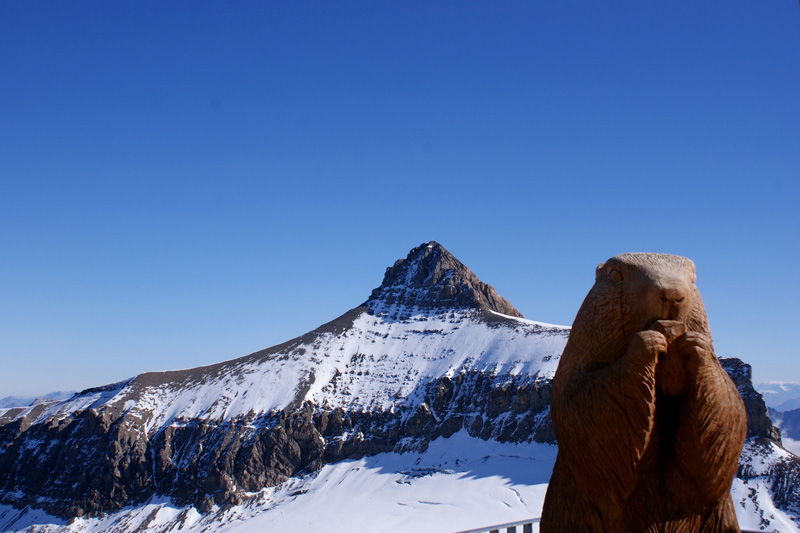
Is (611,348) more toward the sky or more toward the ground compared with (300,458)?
more toward the sky

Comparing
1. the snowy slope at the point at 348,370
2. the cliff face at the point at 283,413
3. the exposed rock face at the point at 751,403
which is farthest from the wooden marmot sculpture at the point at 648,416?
the snowy slope at the point at 348,370

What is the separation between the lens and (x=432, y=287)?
101938 mm

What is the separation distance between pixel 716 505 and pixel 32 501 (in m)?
86.5

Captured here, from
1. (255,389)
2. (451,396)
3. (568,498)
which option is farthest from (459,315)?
(568,498)

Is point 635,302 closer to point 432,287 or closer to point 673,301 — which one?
point 673,301

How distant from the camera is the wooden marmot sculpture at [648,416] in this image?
6.60 m

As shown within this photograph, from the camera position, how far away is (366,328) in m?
95.8

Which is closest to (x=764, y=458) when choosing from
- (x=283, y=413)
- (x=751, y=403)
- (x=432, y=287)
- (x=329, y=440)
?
(x=751, y=403)

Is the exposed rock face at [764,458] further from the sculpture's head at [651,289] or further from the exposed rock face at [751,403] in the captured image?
the sculpture's head at [651,289]

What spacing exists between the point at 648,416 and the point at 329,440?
72.2 metres

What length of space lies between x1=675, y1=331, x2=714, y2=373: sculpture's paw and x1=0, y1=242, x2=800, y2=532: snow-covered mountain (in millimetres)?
49812

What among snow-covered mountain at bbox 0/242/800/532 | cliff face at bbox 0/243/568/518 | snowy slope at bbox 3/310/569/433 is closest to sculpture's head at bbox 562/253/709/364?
snow-covered mountain at bbox 0/242/800/532

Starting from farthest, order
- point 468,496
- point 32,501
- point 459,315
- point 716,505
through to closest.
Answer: point 459,315, point 32,501, point 468,496, point 716,505

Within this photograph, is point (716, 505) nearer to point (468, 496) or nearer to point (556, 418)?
point (556, 418)
